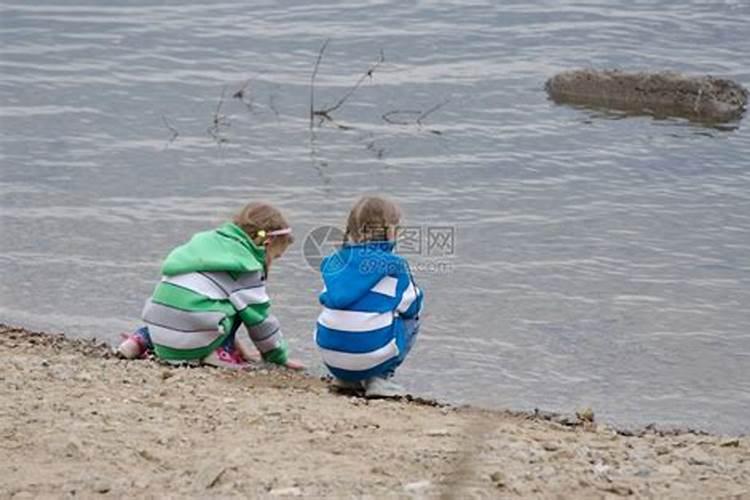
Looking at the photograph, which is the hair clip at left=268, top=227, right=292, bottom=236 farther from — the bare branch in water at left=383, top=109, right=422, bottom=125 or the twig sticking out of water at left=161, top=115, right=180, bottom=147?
the bare branch in water at left=383, top=109, right=422, bottom=125

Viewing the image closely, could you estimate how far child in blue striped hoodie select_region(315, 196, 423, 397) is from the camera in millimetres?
6988

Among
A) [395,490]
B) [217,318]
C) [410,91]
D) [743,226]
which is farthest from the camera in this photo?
[410,91]

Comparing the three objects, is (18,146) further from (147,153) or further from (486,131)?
(486,131)

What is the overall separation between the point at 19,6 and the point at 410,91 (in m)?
5.20

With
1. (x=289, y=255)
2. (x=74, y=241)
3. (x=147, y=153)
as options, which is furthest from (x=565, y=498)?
(x=147, y=153)

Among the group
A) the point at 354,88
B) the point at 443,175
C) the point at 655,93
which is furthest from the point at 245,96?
the point at 655,93

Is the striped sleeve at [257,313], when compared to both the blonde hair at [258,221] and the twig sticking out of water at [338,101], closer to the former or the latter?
the blonde hair at [258,221]

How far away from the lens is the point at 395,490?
15.3 feet

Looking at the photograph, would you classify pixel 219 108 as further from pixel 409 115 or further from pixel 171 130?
pixel 409 115

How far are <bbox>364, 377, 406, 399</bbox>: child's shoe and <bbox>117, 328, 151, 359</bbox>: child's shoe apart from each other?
124 centimetres

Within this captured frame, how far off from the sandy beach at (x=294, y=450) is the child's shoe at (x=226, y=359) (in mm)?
1149

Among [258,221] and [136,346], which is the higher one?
[258,221]

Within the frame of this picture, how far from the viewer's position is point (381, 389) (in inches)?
278

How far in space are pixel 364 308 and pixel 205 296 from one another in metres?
0.87
